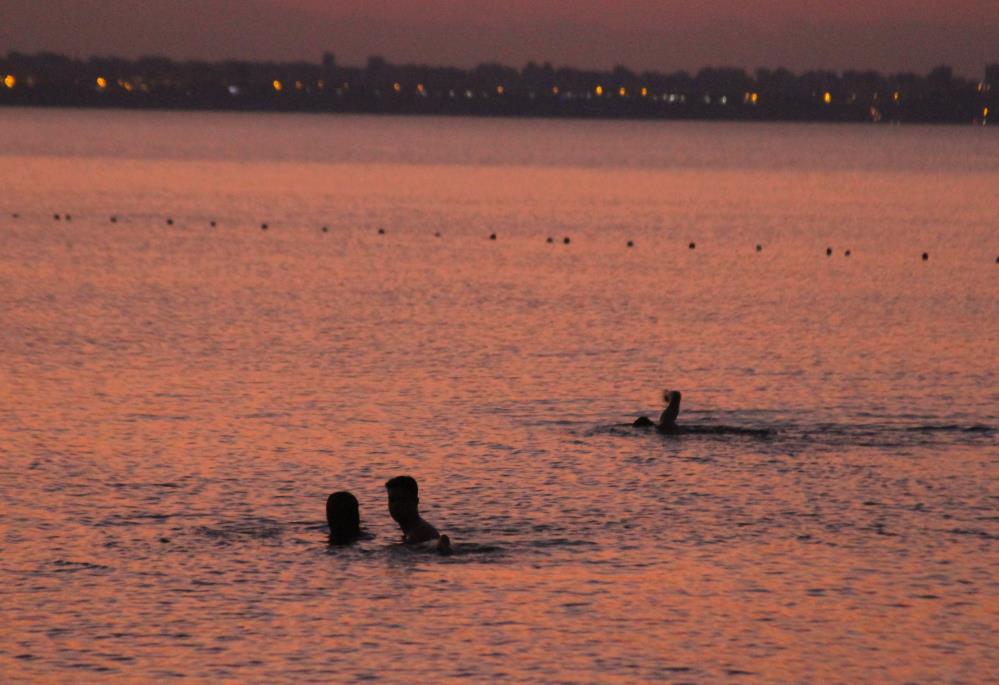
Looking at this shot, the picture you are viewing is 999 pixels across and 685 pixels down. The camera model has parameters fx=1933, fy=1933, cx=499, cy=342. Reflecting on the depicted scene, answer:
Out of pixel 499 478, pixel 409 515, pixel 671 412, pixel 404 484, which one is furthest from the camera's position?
pixel 671 412

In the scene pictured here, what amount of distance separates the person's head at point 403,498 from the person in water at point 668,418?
1082 centimetres

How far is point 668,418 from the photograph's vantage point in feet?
134

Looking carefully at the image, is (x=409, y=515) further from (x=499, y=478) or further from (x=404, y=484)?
(x=499, y=478)

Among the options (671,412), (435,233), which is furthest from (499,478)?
(435,233)

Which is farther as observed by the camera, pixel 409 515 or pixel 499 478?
pixel 499 478

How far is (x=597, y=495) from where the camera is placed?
114ft

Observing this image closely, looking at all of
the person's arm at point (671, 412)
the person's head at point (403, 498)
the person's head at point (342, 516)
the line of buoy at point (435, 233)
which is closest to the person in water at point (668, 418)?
the person's arm at point (671, 412)

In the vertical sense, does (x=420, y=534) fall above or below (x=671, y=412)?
below

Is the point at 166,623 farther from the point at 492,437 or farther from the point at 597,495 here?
the point at 492,437

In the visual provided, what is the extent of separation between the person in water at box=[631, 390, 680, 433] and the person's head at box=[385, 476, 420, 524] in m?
10.8

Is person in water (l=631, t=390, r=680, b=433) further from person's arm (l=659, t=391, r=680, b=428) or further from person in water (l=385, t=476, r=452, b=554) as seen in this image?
person in water (l=385, t=476, r=452, b=554)

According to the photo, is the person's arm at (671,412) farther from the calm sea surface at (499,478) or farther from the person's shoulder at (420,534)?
the person's shoulder at (420,534)

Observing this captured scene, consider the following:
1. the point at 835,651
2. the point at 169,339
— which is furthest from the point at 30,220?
the point at 835,651

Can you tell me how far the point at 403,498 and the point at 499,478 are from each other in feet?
21.2
